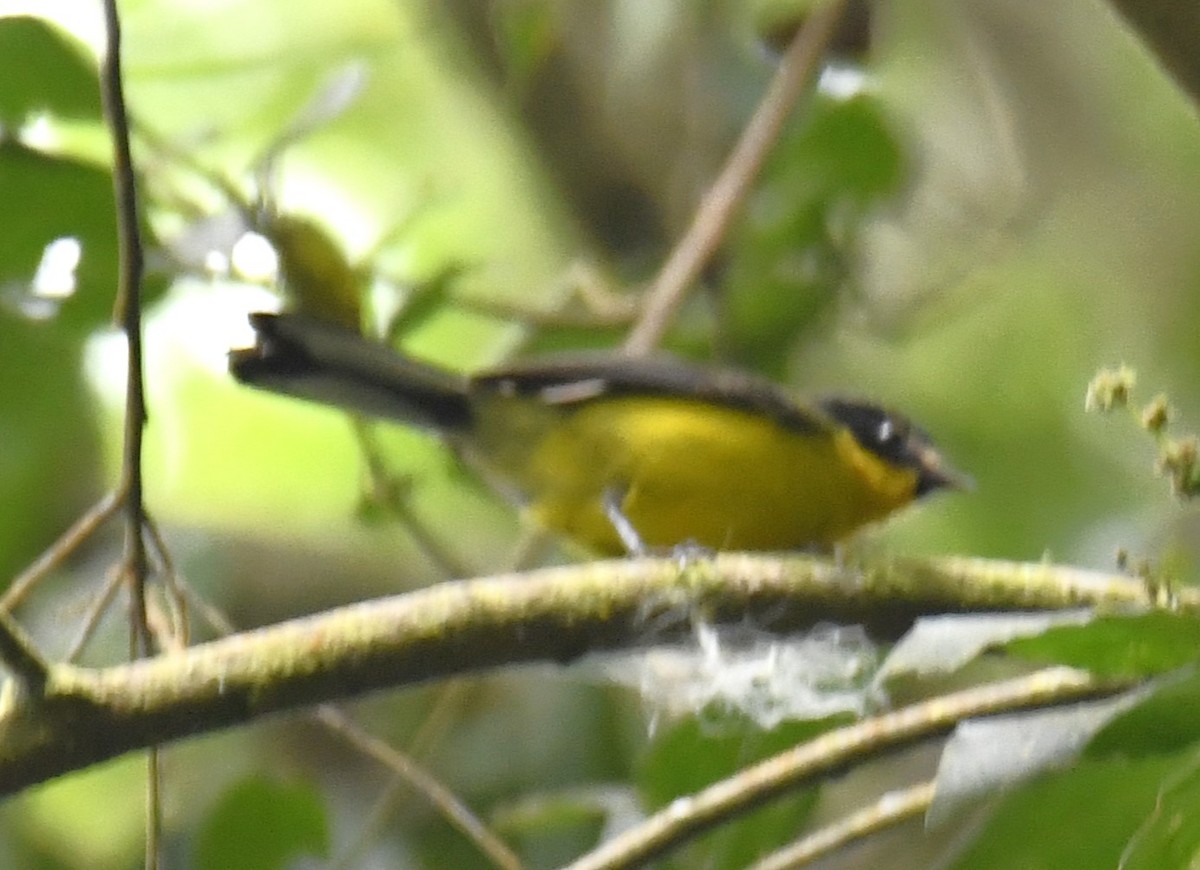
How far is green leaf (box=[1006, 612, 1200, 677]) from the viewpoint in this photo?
0.71 meters

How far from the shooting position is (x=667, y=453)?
1611mm

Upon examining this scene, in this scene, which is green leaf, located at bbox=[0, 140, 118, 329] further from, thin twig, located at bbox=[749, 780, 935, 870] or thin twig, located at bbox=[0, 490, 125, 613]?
thin twig, located at bbox=[749, 780, 935, 870]

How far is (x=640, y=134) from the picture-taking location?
265 centimetres

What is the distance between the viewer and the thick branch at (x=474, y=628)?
851 mm

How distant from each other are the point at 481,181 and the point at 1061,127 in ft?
3.45

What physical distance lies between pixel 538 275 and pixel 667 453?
3.65ft

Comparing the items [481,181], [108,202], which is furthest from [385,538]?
[108,202]

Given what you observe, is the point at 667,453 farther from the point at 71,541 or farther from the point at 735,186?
the point at 71,541

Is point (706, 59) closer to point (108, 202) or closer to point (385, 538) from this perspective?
point (385, 538)

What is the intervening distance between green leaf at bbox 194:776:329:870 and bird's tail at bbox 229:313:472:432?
15.3 inches

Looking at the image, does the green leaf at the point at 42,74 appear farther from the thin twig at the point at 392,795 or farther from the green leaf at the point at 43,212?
the thin twig at the point at 392,795

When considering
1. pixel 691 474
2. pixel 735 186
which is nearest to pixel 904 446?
pixel 691 474

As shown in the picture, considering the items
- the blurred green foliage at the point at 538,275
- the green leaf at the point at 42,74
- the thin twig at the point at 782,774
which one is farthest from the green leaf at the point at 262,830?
the green leaf at the point at 42,74

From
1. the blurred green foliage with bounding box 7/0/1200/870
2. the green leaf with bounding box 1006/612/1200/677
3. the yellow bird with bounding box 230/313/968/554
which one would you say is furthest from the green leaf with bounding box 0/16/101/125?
the green leaf with bounding box 1006/612/1200/677
